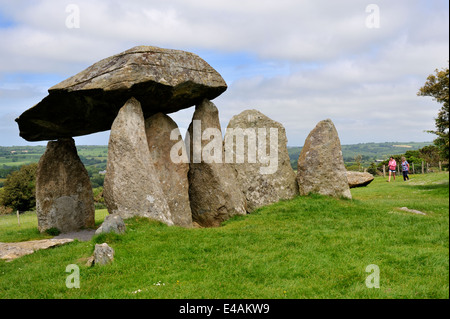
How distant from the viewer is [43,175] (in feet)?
59.4

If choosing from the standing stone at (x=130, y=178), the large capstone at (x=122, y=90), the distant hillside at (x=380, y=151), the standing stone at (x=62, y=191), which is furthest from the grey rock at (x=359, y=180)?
the standing stone at (x=62, y=191)

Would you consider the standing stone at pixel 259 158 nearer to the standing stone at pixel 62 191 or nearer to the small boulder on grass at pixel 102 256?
the standing stone at pixel 62 191

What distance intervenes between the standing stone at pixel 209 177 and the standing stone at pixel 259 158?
28.9 inches

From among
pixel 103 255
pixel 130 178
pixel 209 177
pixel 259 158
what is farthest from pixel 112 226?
pixel 259 158

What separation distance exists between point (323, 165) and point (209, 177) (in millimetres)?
5078

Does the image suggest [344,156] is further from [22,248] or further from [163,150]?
[22,248]

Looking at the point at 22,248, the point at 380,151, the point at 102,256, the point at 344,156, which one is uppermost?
the point at 380,151

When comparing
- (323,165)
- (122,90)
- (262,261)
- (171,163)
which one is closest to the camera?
(262,261)

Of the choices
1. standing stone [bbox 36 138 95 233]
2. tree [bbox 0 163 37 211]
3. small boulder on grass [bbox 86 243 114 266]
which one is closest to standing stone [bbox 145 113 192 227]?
standing stone [bbox 36 138 95 233]

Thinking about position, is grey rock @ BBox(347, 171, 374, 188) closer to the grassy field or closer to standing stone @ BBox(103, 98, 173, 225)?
the grassy field

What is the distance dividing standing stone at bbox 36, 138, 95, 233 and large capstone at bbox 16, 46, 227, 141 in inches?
43.5

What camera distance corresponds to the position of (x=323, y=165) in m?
17.2
